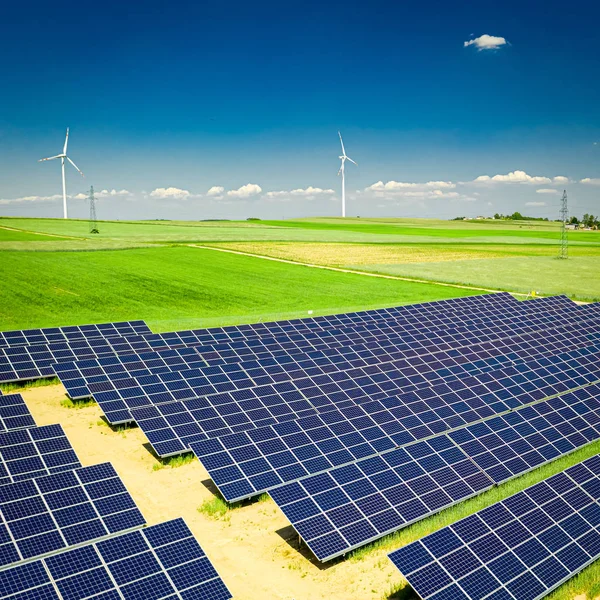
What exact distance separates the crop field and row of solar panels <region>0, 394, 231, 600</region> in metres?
2.31

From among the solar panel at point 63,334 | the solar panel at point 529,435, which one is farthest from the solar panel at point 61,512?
the solar panel at point 63,334

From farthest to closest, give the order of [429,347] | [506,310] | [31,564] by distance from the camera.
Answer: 1. [506,310]
2. [429,347]
3. [31,564]

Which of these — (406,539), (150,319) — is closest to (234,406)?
(406,539)

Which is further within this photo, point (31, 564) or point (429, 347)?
point (429, 347)

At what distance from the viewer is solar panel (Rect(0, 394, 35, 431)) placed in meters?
19.9

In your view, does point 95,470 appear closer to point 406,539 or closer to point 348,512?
point 348,512

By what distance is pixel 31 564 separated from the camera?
11.3 m

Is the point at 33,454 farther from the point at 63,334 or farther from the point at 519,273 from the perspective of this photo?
the point at 519,273

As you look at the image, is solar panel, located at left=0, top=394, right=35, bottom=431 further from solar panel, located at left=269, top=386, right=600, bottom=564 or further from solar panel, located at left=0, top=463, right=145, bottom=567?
solar panel, located at left=269, top=386, right=600, bottom=564

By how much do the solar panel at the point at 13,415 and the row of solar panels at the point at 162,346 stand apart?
710cm

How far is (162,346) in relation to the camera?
107 feet

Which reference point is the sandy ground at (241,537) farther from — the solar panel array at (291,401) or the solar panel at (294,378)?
the solar panel at (294,378)

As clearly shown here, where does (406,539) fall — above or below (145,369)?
below

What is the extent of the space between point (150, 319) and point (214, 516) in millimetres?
35872
